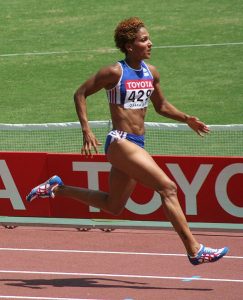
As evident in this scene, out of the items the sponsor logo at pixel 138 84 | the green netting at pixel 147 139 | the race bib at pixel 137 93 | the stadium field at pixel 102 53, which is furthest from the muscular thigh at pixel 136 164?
the stadium field at pixel 102 53

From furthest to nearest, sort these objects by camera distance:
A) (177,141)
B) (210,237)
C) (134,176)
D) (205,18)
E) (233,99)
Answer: (205,18) → (233,99) → (177,141) → (210,237) → (134,176)

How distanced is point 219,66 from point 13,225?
12615mm

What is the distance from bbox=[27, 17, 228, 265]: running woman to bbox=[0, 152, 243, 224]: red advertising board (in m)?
3.01

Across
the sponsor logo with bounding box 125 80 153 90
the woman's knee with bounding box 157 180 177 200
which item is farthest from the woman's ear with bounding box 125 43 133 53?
the woman's knee with bounding box 157 180 177 200

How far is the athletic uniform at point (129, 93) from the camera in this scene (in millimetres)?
10500

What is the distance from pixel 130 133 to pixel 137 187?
3.54 metres

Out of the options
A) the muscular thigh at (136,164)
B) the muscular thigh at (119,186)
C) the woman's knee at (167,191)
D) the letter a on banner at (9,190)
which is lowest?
the letter a on banner at (9,190)

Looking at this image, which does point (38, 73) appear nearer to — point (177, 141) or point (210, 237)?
point (177, 141)

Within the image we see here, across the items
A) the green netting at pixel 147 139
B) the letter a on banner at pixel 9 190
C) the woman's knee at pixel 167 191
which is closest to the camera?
the woman's knee at pixel 167 191

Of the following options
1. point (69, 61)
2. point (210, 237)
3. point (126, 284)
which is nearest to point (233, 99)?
point (69, 61)

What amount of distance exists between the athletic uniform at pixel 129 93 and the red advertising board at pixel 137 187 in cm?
320

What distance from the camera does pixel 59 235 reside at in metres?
13.8

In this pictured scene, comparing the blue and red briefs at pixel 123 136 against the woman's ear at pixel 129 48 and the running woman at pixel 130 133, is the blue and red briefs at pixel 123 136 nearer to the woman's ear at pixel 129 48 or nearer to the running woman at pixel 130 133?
the running woman at pixel 130 133

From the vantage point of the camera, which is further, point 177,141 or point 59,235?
point 177,141
